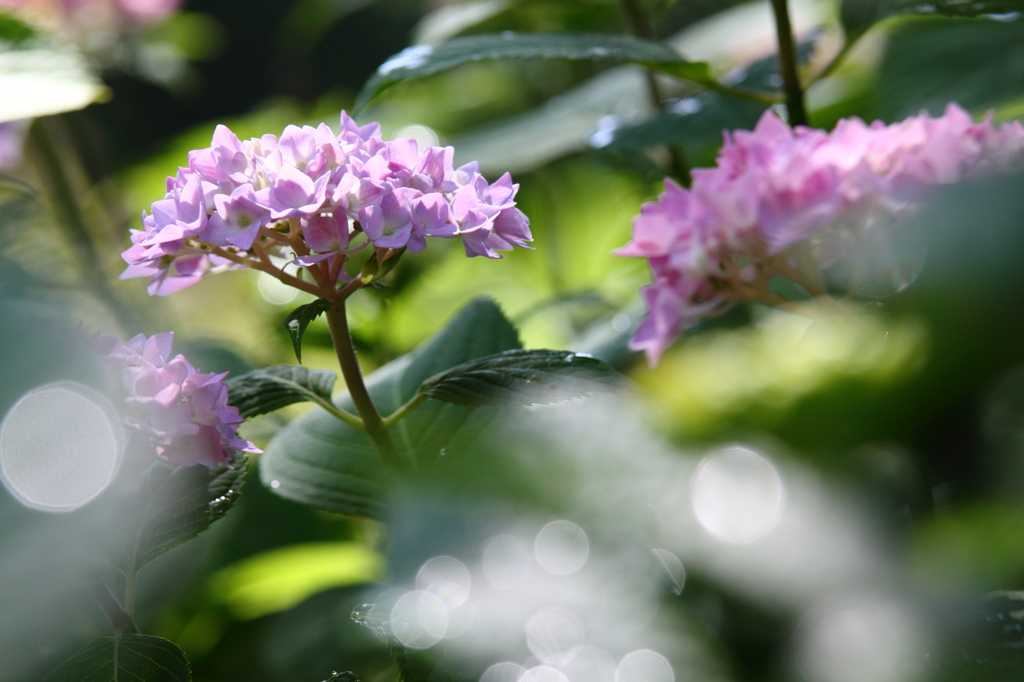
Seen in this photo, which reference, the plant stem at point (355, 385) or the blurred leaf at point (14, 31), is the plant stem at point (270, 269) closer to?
the plant stem at point (355, 385)

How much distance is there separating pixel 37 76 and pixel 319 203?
0.84 feet

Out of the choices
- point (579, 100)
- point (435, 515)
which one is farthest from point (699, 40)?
point (435, 515)

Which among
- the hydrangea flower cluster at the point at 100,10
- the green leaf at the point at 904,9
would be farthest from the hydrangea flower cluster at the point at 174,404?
the hydrangea flower cluster at the point at 100,10

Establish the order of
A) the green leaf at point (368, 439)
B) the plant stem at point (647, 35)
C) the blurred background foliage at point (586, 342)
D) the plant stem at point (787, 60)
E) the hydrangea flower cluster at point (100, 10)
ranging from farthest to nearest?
1. the hydrangea flower cluster at point (100, 10)
2. the plant stem at point (647, 35)
3. the plant stem at point (787, 60)
4. the green leaf at point (368, 439)
5. the blurred background foliage at point (586, 342)

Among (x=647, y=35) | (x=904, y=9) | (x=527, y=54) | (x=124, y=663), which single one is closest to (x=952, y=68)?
(x=904, y=9)

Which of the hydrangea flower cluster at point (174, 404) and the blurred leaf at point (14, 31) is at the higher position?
the blurred leaf at point (14, 31)

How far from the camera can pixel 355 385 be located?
1.34ft

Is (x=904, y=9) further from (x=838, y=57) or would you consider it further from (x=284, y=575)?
(x=284, y=575)

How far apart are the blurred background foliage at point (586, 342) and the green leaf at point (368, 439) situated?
10 cm

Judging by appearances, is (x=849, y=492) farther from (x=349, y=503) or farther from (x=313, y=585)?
(x=313, y=585)

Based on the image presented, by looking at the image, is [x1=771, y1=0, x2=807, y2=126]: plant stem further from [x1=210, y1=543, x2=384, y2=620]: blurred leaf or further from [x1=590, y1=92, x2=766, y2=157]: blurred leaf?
[x1=210, y1=543, x2=384, y2=620]: blurred leaf

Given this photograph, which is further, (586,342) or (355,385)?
(586,342)

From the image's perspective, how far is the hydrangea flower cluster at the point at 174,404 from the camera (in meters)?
0.34

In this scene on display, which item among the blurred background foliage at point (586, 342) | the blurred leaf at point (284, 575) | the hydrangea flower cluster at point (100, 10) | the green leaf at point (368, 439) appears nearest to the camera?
the blurred background foliage at point (586, 342)
